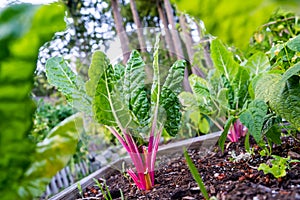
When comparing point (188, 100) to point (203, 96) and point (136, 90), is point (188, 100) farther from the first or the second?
point (136, 90)

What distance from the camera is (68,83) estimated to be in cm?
89

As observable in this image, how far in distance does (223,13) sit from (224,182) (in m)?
0.56

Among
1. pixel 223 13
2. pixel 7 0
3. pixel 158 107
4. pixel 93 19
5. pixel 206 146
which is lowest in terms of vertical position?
pixel 206 146

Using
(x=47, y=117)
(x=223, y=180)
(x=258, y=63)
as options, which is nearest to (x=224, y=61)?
(x=258, y=63)

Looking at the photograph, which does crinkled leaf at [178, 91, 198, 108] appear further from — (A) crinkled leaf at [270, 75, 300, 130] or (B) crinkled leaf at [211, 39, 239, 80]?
(A) crinkled leaf at [270, 75, 300, 130]

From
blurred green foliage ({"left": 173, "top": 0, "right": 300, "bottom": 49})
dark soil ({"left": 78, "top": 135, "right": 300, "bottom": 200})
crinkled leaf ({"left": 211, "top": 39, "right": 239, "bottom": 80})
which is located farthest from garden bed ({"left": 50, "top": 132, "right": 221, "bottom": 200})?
blurred green foliage ({"left": 173, "top": 0, "right": 300, "bottom": 49})

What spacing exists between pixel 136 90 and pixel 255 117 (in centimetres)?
29

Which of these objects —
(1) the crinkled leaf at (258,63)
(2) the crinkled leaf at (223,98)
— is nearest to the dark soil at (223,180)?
(2) the crinkled leaf at (223,98)

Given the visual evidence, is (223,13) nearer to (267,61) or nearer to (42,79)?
(267,61)

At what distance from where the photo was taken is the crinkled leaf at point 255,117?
2.41 ft

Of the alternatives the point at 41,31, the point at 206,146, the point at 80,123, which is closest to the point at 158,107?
→ the point at 80,123

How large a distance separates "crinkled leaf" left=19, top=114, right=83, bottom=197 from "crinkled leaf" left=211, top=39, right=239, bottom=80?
85cm

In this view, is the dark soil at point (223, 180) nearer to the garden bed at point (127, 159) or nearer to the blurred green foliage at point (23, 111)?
the garden bed at point (127, 159)

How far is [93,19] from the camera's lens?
401 cm
